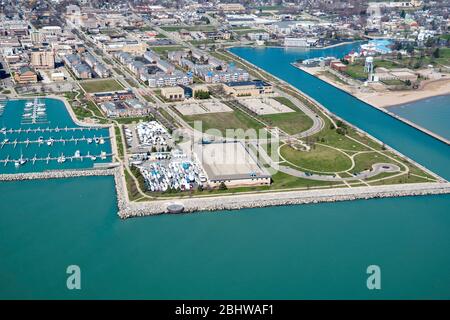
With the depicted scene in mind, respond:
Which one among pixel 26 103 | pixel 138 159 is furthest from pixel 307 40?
pixel 138 159

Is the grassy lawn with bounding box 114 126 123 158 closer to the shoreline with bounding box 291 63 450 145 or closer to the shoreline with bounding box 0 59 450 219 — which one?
the shoreline with bounding box 0 59 450 219

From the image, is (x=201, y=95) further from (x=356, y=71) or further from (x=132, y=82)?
(x=356, y=71)

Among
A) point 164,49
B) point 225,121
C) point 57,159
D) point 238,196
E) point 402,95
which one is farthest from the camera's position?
point 164,49

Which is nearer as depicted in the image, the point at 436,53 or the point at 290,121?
the point at 290,121

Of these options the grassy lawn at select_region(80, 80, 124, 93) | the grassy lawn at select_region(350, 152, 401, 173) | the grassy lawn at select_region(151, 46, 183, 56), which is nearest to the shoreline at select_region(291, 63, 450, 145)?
the grassy lawn at select_region(350, 152, 401, 173)

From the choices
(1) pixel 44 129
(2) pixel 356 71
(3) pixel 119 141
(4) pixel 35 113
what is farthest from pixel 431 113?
(4) pixel 35 113

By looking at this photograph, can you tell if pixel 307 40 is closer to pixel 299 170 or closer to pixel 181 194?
pixel 299 170

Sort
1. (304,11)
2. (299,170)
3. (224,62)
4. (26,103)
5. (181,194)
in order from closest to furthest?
(181,194) < (299,170) < (26,103) < (224,62) < (304,11)

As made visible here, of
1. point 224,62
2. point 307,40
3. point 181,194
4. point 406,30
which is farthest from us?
point 406,30
